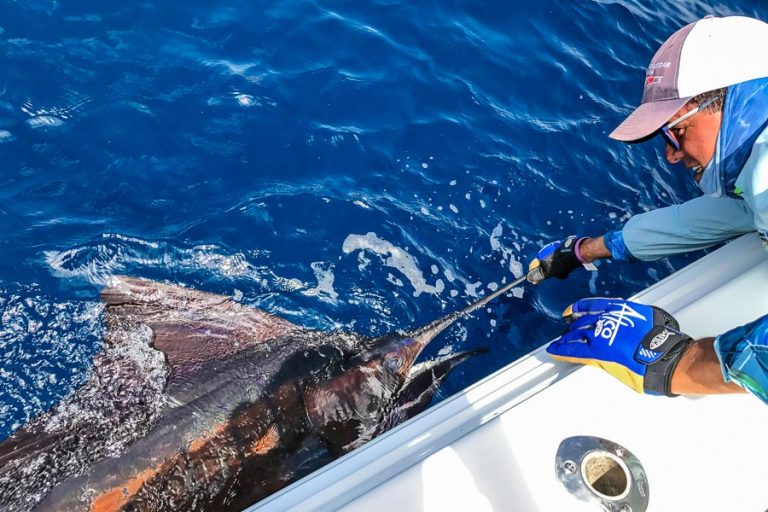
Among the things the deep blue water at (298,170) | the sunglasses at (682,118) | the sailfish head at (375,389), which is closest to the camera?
the sunglasses at (682,118)

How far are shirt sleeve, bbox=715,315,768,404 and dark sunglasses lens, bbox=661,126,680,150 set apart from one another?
42.5 inches

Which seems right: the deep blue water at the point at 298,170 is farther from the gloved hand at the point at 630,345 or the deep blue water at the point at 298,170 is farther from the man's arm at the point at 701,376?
the man's arm at the point at 701,376

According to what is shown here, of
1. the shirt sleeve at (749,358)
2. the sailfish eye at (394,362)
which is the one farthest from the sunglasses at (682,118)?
the sailfish eye at (394,362)

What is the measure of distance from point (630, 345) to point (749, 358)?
1.50 feet

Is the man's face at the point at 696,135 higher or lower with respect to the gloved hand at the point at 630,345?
higher

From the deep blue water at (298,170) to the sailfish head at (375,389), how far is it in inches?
11.3

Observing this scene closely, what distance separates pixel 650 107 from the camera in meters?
2.90

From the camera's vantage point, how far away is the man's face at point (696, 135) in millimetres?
2854

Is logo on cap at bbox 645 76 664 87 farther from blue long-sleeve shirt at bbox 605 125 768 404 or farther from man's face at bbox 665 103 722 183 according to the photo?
blue long-sleeve shirt at bbox 605 125 768 404

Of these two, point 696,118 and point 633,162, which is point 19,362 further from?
point 633,162

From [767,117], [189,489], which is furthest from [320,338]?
[767,117]

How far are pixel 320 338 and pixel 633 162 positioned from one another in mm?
3522

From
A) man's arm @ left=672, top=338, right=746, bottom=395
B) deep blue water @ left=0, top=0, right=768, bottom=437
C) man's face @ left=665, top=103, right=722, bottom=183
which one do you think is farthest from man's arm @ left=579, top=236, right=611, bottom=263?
man's arm @ left=672, top=338, right=746, bottom=395

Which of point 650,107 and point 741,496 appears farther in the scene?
point 650,107
